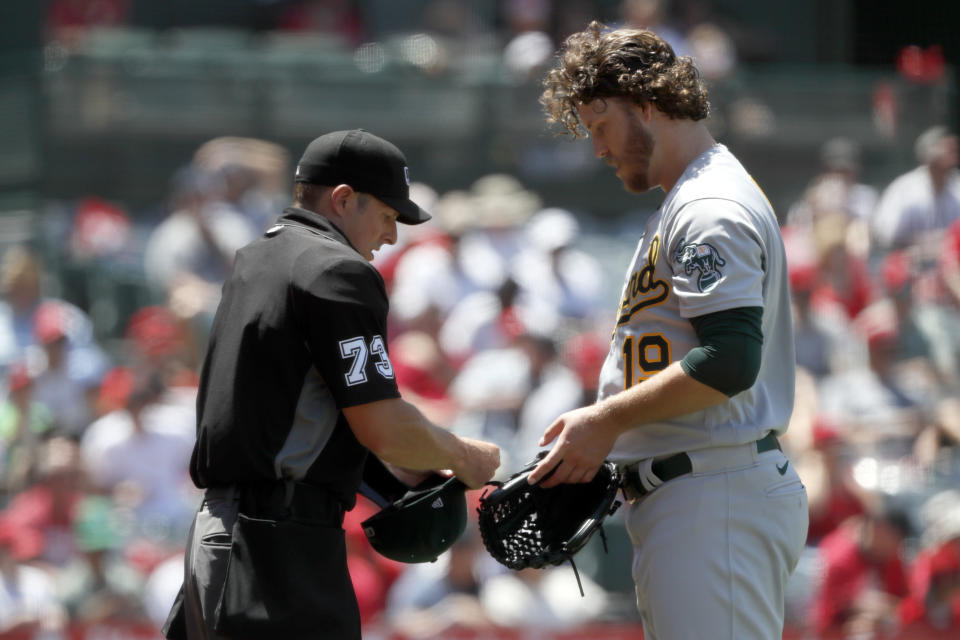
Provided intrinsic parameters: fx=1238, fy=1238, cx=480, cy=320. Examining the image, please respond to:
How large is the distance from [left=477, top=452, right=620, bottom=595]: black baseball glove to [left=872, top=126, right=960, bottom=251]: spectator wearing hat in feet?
19.3

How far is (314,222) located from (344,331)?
1.12 ft

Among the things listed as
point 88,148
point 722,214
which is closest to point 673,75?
point 722,214

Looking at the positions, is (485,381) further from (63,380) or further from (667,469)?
(667,469)

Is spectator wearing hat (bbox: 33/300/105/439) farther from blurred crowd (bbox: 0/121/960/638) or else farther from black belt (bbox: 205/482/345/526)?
black belt (bbox: 205/482/345/526)

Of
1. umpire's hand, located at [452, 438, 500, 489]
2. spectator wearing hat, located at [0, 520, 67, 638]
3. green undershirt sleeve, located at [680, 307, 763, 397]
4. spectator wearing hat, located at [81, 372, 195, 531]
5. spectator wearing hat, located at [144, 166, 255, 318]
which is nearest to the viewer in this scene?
green undershirt sleeve, located at [680, 307, 763, 397]

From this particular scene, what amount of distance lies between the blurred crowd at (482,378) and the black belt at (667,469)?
3.19 meters

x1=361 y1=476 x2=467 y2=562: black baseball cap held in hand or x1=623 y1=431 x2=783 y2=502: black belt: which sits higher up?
x1=623 y1=431 x2=783 y2=502: black belt

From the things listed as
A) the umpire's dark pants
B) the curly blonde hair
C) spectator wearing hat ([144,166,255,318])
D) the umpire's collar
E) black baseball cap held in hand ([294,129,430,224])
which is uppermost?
the curly blonde hair

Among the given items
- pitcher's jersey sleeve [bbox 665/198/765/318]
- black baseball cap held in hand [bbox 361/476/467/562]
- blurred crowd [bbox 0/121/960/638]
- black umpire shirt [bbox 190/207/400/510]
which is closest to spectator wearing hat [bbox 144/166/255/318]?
blurred crowd [bbox 0/121/960/638]

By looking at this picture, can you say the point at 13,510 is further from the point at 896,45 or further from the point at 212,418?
the point at 896,45

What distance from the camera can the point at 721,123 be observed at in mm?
9055

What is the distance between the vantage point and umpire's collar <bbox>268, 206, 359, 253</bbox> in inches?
116

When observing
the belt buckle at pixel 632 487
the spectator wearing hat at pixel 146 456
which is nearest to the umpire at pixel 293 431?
the belt buckle at pixel 632 487

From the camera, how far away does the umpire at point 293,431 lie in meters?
2.74
